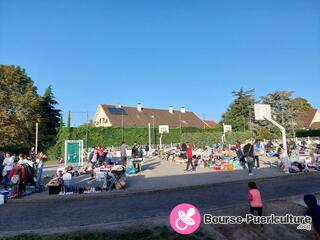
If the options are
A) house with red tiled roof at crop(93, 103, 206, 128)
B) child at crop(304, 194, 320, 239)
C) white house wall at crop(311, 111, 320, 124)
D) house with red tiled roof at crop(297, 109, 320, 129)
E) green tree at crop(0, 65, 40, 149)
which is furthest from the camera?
white house wall at crop(311, 111, 320, 124)

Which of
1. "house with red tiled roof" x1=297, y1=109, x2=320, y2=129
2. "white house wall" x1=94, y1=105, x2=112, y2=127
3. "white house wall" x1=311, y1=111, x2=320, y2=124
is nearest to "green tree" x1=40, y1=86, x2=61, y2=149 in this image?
"white house wall" x1=94, y1=105, x2=112, y2=127

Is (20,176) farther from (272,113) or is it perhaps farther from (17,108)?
(272,113)

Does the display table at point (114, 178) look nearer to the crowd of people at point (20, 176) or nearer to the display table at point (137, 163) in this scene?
the crowd of people at point (20, 176)

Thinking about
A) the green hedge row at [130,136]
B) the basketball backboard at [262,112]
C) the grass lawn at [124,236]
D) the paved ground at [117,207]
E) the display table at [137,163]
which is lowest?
the paved ground at [117,207]

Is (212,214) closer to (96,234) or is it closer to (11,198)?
(96,234)

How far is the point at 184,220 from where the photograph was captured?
5.50 m

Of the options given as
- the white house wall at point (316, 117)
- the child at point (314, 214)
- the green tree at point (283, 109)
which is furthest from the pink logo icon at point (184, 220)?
the white house wall at point (316, 117)

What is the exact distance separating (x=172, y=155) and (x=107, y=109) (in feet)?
Answer: 80.0

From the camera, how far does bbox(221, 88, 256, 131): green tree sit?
5088cm

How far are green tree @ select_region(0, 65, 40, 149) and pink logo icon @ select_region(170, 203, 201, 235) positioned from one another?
28226 millimetres

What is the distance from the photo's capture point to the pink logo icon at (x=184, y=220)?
5523mm

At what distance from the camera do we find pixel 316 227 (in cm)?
466

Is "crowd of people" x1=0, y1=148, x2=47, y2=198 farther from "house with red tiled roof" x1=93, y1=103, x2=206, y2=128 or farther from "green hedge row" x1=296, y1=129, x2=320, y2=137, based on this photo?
"green hedge row" x1=296, y1=129, x2=320, y2=137

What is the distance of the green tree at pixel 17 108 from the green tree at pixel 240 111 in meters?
35.3
